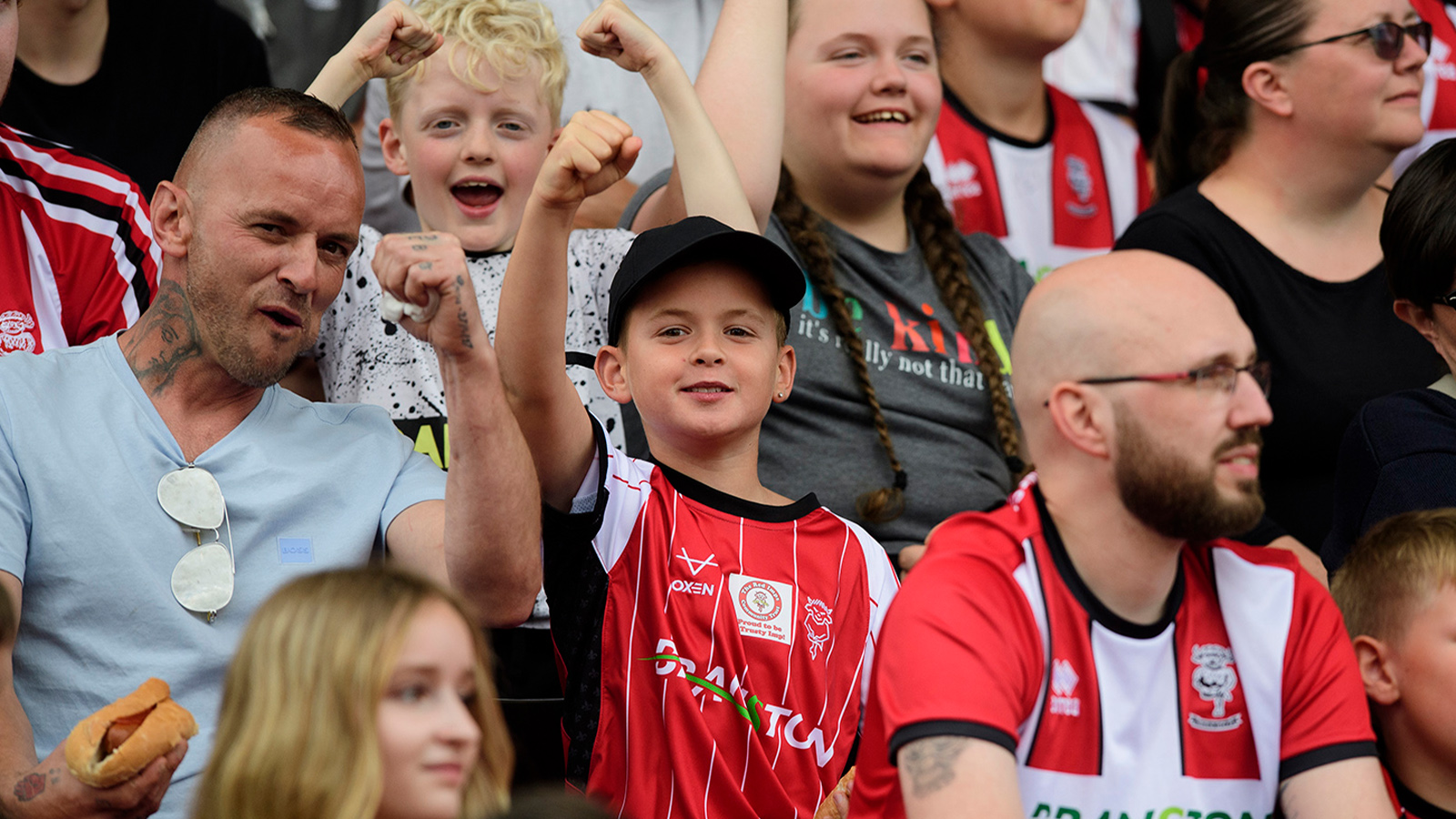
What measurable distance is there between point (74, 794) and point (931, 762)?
108 cm

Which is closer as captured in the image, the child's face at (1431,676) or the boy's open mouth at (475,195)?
the child's face at (1431,676)

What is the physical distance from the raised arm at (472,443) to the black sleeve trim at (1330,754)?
112cm

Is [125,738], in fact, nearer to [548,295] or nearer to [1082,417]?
[548,295]

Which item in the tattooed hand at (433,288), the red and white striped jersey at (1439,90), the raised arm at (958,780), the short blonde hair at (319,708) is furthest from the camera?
the red and white striped jersey at (1439,90)

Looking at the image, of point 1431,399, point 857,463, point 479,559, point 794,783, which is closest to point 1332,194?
point 1431,399

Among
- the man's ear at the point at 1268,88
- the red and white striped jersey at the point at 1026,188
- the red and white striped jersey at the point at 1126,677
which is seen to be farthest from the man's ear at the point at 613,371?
the man's ear at the point at 1268,88

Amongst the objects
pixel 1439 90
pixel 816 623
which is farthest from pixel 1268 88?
pixel 816 623

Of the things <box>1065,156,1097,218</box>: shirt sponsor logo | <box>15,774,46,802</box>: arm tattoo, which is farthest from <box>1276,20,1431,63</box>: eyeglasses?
<box>15,774,46,802</box>: arm tattoo

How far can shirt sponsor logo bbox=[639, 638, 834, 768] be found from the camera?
2.39m

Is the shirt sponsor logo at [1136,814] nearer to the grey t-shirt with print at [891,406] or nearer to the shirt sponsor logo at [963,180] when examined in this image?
the grey t-shirt with print at [891,406]

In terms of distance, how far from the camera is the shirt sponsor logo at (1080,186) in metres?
4.13

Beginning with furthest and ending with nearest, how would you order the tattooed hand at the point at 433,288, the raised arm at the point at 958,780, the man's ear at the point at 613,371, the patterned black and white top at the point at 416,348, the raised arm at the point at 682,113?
the patterned black and white top at the point at 416,348 < the raised arm at the point at 682,113 < the man's ear at the point at 613,371 < the tattooed hand at the point at 433,288 < the raised arm at the point at 958,780

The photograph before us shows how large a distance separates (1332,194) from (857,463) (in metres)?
1.42

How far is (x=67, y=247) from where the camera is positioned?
2.77 meters
